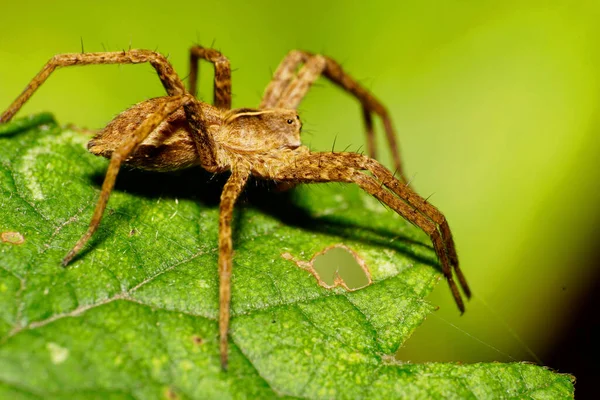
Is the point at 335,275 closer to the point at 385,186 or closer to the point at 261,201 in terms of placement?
the point at 385,186

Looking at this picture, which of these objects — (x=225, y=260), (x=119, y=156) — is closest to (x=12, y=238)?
(x=119, y=156)

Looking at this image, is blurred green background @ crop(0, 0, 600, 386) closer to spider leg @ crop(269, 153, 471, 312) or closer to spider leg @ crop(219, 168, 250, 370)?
spider leg @ crop(269, 153, 471, 312)

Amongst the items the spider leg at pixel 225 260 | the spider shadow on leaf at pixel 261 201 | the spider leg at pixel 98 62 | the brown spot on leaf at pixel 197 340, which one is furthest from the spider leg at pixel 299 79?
the brown spot on leaf at pixel 197 340

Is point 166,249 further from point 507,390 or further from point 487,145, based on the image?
point 487,145

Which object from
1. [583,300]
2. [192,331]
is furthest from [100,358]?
[583,300]

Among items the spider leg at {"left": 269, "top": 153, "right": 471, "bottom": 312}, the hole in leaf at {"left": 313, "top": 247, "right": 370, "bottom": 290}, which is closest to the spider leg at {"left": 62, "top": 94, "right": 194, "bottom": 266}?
the spider leg at {"left": 269, "top": 153, "right": 471, "bottom": 312}

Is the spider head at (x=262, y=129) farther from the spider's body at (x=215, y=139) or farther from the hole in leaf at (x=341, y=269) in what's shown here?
the hole in leaf at (x=341, y=269)
